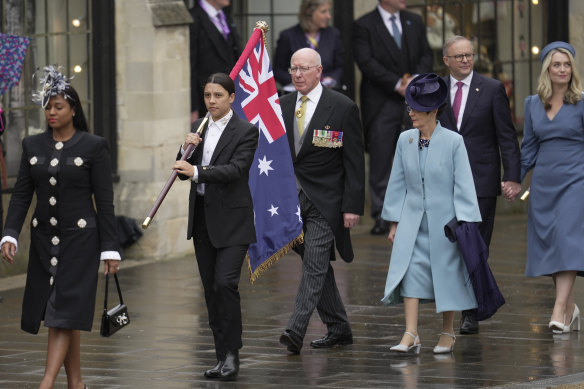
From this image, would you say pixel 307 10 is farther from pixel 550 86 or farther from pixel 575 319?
pixel 575 319

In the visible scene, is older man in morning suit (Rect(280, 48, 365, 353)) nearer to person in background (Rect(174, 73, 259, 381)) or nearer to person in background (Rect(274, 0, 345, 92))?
person in background (Rect(174, 73, 259, 381))

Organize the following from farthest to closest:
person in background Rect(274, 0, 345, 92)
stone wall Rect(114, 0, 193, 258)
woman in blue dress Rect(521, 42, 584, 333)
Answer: person in background Rect(274, 0, 345, 92) → stone wall Rect(114, 0, 193, 258) → woman in blue dress Rect(521, 42, 584, 333)

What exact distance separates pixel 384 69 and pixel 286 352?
6.36m

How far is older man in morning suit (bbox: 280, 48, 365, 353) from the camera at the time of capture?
9.77 m

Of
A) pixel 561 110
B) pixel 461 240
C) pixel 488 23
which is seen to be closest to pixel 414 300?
pixel 461 240

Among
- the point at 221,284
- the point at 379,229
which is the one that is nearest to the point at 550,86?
the point at 221,284

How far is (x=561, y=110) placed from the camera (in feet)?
34.2

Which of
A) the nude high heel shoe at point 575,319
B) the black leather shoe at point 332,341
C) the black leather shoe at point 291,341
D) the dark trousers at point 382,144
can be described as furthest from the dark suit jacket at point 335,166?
the dark trousers at point 382,144

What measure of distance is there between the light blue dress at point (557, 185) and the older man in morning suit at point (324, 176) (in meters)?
1.42

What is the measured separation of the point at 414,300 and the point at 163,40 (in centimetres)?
534

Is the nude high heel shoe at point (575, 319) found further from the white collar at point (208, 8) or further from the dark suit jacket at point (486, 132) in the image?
the white collar at point (208, 8)

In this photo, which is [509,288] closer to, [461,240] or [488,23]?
[461,240]

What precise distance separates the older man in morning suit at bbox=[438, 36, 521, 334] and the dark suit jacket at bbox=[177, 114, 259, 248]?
2.14 metres

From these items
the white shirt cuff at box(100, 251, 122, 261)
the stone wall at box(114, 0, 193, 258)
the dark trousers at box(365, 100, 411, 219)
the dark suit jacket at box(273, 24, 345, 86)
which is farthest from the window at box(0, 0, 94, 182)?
the white shirt cuff at box(100, 251, 122, 261)
